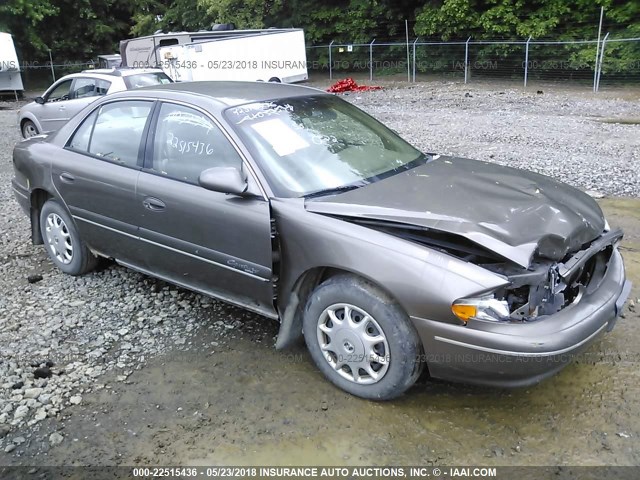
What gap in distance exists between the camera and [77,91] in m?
11.4

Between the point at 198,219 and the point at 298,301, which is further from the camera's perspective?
the point at 198,219

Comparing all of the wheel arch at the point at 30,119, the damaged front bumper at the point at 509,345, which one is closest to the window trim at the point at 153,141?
the damaged front bumper at the point at 509,345

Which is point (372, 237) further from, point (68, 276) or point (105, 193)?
point (68, 276)

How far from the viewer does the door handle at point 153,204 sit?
12.8 feet

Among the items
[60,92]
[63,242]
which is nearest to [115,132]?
[63,242]

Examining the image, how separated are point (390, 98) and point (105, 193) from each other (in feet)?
49.8

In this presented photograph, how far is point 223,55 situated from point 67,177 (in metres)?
13.4

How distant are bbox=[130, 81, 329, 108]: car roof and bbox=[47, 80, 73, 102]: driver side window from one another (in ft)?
27.3

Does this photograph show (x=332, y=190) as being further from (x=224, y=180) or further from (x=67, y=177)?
(x=67, y=177)

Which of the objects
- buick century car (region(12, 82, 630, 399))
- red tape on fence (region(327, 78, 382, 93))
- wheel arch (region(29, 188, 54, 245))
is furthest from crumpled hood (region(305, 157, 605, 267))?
red tape on fence (region(327, 78, 382, 93))

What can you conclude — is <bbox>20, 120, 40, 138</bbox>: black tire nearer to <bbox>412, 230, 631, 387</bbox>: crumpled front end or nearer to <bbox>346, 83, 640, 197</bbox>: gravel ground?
<bbox>346, 83, 640, 197</bbox>: gravel ground

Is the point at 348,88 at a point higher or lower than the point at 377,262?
lower

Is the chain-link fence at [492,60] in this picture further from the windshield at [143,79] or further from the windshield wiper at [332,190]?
the windshield wiper at [332,190]

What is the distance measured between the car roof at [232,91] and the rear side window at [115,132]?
0.55ft
